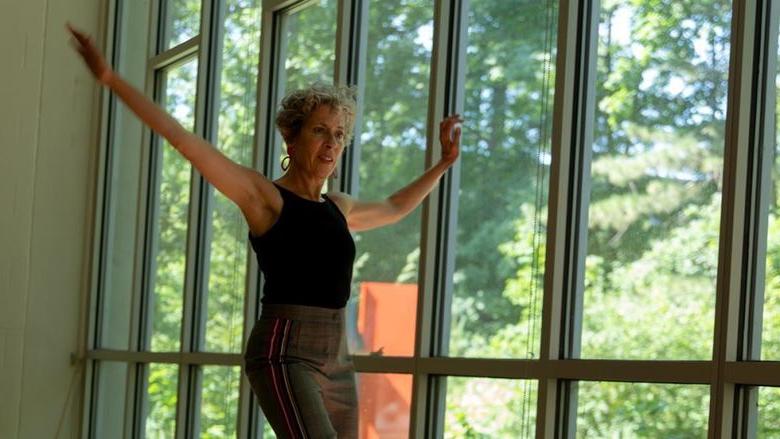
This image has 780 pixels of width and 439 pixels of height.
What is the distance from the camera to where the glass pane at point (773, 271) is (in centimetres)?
298

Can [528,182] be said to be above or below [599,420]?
above

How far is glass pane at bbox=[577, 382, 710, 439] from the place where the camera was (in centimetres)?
319

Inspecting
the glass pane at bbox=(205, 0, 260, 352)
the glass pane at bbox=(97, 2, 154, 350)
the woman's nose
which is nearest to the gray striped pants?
the woman's nose

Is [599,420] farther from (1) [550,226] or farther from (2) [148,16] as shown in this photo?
(2) [148,16]

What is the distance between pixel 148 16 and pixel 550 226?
4.49 m

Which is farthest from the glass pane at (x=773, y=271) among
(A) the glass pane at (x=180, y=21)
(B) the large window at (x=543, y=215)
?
(A) the glass pane at (x=180, y=21)

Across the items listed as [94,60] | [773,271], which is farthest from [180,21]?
[773,271]

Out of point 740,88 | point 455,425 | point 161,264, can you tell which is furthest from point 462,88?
point 161,264

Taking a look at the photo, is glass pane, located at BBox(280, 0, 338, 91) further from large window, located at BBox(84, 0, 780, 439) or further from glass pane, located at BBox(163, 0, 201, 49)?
glass pane, located at BBox(163, 0, 201, 49)

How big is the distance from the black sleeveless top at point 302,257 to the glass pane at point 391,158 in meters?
1.30

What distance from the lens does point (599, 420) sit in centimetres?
351

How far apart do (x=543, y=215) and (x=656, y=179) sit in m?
0.52

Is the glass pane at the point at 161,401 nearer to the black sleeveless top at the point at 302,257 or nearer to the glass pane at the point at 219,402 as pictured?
the glass pane at the point at 219,402

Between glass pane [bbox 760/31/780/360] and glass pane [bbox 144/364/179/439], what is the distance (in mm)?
4043
